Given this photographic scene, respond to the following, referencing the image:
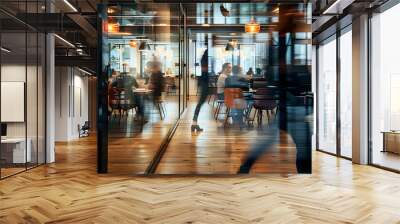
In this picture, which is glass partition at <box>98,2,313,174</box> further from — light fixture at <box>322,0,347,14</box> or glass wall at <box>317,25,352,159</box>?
glass wall at <box>317,25,352,159</box>

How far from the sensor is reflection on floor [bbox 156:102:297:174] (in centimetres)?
666

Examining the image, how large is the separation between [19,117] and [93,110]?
13.1 metres

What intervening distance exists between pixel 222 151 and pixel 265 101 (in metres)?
1.08

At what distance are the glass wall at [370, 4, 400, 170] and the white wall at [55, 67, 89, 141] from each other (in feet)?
35.9

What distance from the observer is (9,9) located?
22.7 feet

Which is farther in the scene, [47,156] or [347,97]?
[347,97]

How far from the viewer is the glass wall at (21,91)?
699 centimetres

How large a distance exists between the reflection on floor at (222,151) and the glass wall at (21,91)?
2.80 metres

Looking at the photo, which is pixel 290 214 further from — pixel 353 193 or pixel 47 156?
pixel 47 156

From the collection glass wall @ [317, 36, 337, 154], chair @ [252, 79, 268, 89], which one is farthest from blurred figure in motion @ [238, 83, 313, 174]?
glass wall @ [317, 36, 337, 154]

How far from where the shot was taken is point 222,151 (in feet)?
21.9

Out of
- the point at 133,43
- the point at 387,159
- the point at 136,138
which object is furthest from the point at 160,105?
the point at 387,159

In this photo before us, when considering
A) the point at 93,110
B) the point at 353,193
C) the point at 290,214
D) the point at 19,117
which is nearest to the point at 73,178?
the point at 19,117

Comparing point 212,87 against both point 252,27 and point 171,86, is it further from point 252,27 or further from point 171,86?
point 252,27
